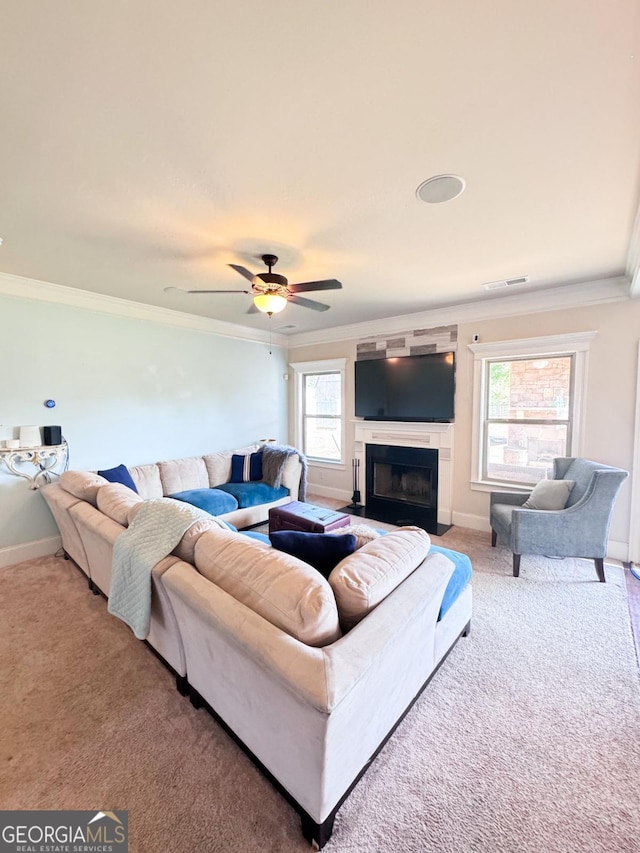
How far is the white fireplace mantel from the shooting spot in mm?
4277

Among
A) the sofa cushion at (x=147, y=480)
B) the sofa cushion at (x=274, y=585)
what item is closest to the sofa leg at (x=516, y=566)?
the sofa cushion at (x=274, y=585)

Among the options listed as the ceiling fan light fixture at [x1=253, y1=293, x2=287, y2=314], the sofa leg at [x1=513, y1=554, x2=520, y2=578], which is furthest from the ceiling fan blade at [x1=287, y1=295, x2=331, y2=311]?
the sofa leg at [x1=513, y1=554, x2=520, y2=578]

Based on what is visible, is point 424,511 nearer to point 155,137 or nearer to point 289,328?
point 289,328

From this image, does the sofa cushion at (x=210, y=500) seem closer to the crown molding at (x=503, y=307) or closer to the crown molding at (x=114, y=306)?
the crown molding at (x=114, y=306)

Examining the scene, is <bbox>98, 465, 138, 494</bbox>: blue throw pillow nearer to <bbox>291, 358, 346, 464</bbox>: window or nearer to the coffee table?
the coffee table

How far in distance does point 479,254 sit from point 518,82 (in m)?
1.51

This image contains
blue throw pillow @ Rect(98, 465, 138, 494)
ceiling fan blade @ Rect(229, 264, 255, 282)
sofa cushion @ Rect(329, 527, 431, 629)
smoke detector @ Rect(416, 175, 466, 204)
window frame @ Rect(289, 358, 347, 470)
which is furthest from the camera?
window frame @ Rect(289, 358, 347, 470)

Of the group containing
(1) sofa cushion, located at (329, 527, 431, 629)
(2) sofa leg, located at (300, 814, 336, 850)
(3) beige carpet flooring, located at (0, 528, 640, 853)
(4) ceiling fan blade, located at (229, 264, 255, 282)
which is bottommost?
(3) beige carpet flooring, located at (0, 528, 640, 853)

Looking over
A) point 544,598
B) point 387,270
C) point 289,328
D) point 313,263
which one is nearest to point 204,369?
point 289,328

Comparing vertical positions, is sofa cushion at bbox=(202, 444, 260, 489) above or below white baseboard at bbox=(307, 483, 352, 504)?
above

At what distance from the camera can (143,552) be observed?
5.53 ft

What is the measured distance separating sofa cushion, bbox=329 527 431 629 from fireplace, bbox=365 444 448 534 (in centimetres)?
263

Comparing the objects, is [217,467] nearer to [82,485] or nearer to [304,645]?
[82,485]

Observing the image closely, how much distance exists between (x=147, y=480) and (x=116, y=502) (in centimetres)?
165
